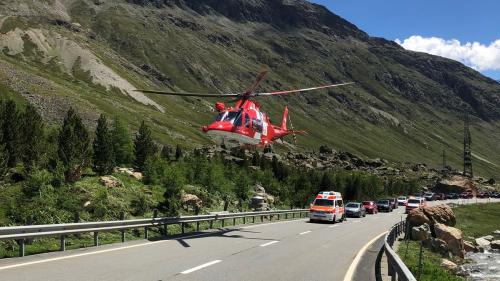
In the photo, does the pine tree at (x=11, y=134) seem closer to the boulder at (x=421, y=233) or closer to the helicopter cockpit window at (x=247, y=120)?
the helicopter cockpit window at (x=247, y=120)

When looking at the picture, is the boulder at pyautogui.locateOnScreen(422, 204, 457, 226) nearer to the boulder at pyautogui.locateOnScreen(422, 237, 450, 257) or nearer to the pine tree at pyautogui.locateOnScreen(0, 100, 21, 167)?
the boulder at pyautogui.locateOnScreen(422, 237, 450, 257)

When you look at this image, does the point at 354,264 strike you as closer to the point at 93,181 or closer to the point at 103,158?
the point at 93,181

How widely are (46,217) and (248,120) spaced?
9.96m

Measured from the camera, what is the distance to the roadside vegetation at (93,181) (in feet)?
87.0

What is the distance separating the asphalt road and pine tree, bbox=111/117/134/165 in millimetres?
52379

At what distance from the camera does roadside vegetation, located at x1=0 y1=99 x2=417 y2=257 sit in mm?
26516

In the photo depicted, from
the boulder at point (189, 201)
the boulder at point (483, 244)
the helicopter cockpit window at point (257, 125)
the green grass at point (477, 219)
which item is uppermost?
the helicopter cockpit window at point (257, 125)

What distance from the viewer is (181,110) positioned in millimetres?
198875

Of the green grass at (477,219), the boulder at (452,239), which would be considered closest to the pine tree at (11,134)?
the boulder at (452,239)

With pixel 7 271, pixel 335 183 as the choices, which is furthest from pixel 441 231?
pixel 335 183

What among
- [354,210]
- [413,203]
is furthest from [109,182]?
[413,203]

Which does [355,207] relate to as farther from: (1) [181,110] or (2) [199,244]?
(1) [181,110]

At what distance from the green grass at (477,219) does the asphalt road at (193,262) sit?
3044cm

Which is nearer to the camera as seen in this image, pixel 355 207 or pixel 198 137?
pixel 355 207
